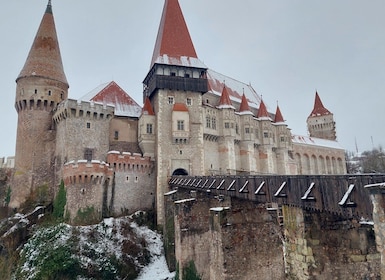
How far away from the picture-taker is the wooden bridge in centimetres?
582

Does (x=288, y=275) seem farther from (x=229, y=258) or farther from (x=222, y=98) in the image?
(x=222, y=98)

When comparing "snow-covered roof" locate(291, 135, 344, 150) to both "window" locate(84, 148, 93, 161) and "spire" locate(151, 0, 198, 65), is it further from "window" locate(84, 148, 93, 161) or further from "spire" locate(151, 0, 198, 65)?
"window" locate(84, 148, 93, 161)

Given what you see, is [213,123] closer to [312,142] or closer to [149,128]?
[149,128]

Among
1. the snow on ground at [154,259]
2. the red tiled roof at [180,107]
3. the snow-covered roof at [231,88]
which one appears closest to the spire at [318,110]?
the snow-covered roof at [231,88]

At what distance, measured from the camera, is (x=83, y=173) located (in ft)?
75.9

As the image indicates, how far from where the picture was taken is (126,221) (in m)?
23.7

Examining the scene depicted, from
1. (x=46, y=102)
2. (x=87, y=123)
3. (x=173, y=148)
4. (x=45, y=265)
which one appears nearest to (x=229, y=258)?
(x=45, y=265)

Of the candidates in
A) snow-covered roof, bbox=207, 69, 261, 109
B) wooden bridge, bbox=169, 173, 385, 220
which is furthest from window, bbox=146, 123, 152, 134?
wooden bridge, bbox=169, 173, 385, 220

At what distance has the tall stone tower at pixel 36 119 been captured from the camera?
2655cm

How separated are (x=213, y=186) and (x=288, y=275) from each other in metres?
6.88

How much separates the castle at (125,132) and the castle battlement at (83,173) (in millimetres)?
72

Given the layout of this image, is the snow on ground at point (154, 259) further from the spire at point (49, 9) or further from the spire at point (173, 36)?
the spire at point (49, 9)

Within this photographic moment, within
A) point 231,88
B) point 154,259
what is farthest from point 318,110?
point 154,259

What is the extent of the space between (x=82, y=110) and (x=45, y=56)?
7.09 meters
